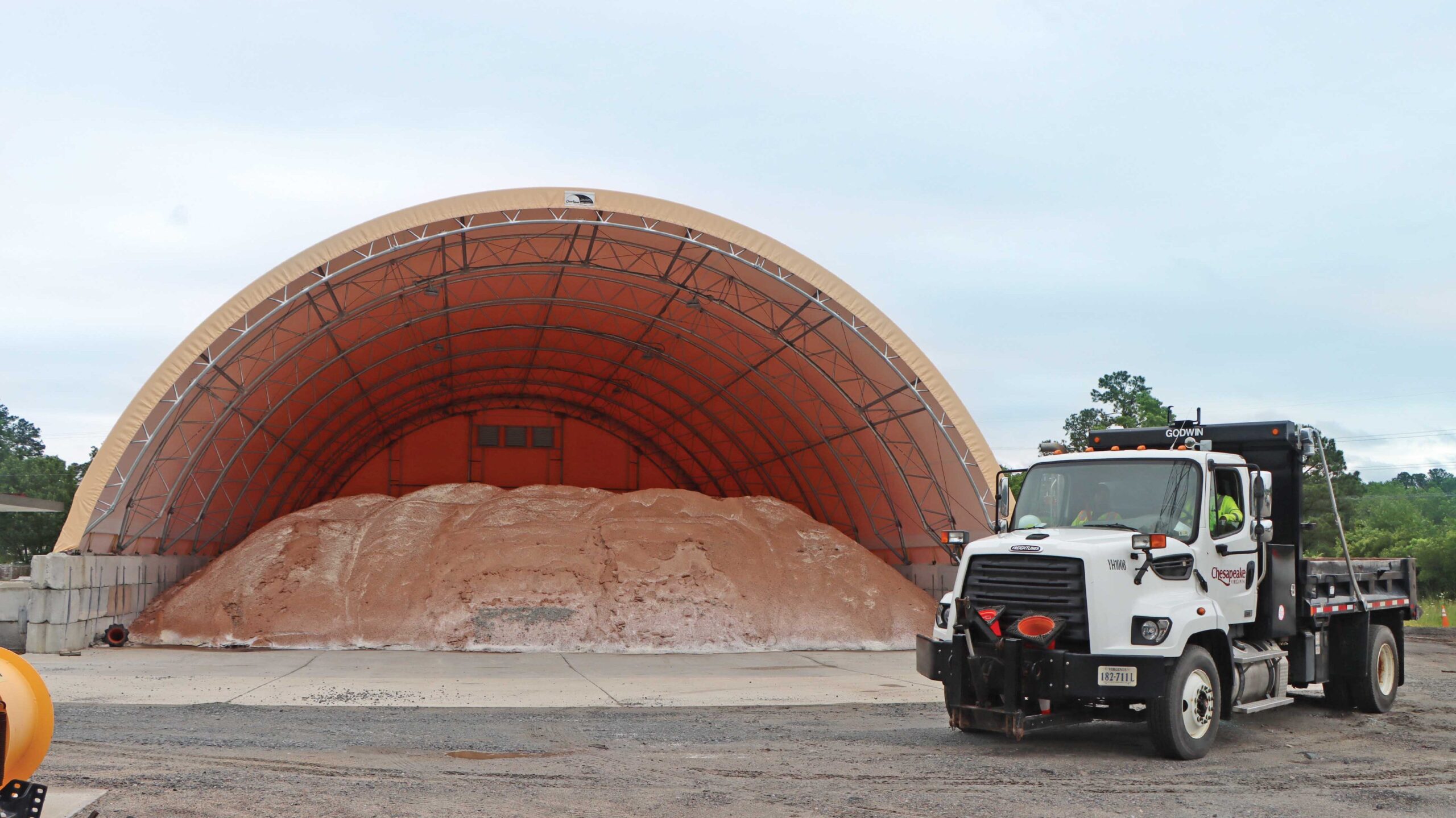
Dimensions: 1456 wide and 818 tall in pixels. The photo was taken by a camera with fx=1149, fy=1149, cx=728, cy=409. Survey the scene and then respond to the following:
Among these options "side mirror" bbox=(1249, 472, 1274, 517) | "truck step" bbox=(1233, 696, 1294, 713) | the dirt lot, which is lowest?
the dirt lot

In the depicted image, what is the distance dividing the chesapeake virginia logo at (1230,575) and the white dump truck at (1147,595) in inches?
0.7

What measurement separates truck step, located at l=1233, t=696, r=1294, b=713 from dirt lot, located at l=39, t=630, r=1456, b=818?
401 mm

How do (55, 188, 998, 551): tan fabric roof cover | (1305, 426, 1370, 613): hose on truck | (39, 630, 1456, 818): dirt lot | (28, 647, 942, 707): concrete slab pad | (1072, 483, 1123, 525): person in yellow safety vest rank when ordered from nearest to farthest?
(39, 630, 1456, 818): dirt lot, (1072, 483, 1123, 525): person in yellow safety vest, (1305, 426, 1370, 613): hose on truck, (28, 647, 942, 707): concrete slab pad, (55, 188, 998, 551): tan fabric roof cover

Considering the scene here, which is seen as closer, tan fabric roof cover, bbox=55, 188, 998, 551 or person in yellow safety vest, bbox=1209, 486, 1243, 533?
person in yellow safety vest, bbox=1209, 486, 1243, 533

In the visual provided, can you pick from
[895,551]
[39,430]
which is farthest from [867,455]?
[39,430]

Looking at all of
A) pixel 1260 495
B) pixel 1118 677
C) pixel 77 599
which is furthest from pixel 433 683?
pixel 1260 495

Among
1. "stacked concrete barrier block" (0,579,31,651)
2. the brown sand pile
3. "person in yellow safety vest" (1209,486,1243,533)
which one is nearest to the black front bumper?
"person in yellow safety vest" (1209,486,1243,533)

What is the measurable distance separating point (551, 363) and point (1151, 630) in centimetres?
3156

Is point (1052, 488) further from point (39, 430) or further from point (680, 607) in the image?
point (39, 430)

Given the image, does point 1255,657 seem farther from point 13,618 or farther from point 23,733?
point 13,618

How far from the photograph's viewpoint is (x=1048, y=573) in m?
10.4

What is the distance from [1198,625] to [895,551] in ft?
66.2

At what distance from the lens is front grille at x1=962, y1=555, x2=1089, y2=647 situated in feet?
33.6

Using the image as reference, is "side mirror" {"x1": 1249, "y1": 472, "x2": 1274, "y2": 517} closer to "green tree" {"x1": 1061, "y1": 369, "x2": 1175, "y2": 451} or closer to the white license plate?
the white license plate
